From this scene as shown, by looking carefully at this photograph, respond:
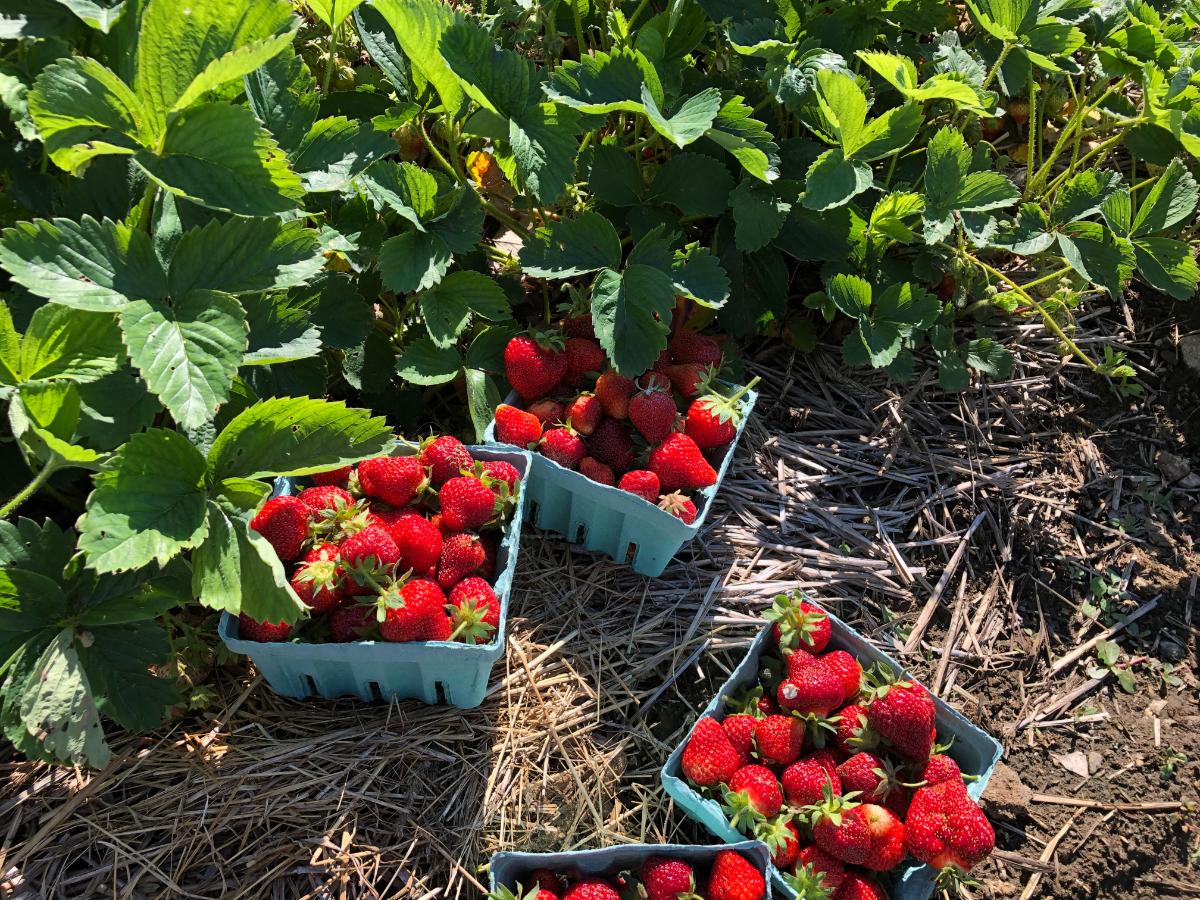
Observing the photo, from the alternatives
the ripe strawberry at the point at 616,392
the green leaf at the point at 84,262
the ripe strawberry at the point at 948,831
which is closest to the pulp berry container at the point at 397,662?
the ripe strawberry at the point at 616,392

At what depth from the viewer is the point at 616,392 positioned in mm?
1947

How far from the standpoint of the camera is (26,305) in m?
1.55

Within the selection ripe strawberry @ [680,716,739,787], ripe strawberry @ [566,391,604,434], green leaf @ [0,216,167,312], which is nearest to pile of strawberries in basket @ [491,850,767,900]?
ripe strawberry @ [680,716,739,787]

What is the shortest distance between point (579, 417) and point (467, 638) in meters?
0.55

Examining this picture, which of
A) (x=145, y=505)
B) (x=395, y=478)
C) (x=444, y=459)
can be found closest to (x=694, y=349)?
(x=444, y=459)

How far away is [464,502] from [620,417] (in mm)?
427

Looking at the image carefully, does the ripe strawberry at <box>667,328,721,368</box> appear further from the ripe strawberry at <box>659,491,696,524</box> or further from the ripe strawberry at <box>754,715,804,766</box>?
the ripe strawberry at <box>754,715,804,766</box>

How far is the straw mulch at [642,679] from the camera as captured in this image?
1.67 meters

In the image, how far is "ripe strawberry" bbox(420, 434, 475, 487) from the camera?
1.77 m

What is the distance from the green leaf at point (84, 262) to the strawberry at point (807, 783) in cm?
130

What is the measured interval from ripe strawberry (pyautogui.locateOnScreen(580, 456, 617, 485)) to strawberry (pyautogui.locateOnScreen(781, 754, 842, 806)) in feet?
2.12

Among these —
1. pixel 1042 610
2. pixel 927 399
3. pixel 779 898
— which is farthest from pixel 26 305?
pixel 1042 610

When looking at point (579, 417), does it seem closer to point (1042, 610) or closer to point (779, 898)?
point (779, 898)

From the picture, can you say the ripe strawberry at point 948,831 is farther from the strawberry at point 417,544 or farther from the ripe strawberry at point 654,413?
the strawberry at point 417,544
